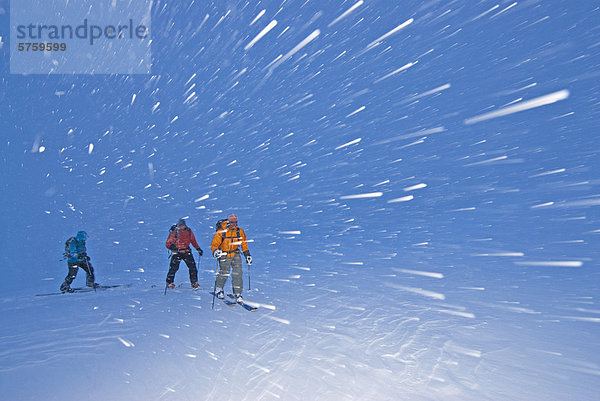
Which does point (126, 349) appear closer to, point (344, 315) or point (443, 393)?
point (344, 315)

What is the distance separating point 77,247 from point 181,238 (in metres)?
3.08

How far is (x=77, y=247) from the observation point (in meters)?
Answer: 9.59

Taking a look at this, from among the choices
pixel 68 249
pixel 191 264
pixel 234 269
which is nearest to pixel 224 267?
pixel 234 269

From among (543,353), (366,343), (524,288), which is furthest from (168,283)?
(524,288)

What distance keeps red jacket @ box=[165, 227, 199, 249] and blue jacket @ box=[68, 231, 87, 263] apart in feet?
8.93

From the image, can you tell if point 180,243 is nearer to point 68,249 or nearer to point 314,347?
point 68,249

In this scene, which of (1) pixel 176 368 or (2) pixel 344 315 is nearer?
(1) pixel 176 368

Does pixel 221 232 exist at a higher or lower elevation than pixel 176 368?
higher

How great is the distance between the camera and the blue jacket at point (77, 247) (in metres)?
9.49

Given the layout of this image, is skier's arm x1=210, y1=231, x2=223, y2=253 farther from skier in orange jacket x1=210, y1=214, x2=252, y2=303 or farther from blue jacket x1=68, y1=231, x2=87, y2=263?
blue jacket x1=68, y1=231, x2=87, y2=263

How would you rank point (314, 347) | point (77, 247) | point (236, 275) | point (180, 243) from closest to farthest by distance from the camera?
point (314, 347), point (236, 275), point (180, 243), point (77, 247)

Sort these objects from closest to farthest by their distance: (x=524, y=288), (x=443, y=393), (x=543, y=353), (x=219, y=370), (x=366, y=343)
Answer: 1. (x=443, y=393)
2. (x=219, y=370)
3. (x=543, y=353)
4. (x=366, y=343)
5. (x=524, y=288)

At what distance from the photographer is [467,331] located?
514cm

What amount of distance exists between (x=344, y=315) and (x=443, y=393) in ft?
9.63
